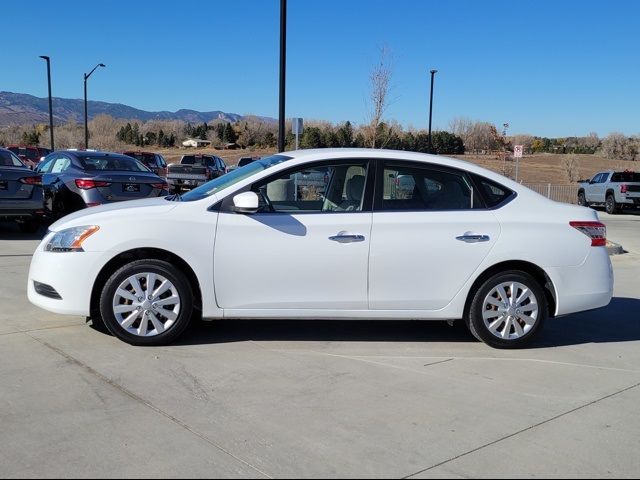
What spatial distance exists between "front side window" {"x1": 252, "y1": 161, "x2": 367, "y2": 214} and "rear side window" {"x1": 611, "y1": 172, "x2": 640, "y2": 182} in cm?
2305

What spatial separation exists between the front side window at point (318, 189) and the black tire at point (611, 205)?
22704 mm

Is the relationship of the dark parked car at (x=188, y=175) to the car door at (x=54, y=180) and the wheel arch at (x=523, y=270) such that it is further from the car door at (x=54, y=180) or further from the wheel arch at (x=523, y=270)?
the wheel arch at (x=523, y=270)

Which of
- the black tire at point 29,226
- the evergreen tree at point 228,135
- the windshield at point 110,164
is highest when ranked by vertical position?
the evergreen tree at point 228,135

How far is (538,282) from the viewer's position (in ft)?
19.3

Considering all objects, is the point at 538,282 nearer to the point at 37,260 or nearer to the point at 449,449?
the point at 449,449

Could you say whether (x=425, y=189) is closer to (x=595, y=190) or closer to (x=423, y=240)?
(x=423, y=240)

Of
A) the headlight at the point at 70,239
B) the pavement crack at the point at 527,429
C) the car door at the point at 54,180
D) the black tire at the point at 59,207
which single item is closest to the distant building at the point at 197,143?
the car door at the point at 54,180

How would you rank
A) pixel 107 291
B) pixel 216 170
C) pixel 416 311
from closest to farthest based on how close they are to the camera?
1. pixel 107 291
2. pixel 416 311
3. pixel 216 170

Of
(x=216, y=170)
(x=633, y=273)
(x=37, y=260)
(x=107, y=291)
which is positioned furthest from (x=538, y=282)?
(x=216, y=170)

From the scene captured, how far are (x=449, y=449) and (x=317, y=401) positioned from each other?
3.40 ft

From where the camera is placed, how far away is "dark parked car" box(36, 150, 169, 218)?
1159cm

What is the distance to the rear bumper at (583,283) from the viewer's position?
579 centimetres

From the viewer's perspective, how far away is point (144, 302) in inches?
211

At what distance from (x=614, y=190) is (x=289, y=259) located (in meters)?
23.4
